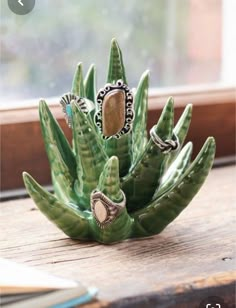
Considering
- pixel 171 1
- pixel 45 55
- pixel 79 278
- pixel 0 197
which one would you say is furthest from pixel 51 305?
pixel 171 1

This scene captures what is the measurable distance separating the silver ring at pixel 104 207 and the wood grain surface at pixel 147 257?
4cm

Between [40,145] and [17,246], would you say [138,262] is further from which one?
[40,145]

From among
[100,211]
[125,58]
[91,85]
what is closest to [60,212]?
[100,211]

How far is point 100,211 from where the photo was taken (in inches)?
28.0

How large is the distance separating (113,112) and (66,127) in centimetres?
25

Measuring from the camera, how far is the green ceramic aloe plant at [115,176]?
2.35 feet

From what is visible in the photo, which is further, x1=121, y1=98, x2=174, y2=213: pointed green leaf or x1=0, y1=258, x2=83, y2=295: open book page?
x1=121, y1=98, x2=174, y2=213: pointed green leaf

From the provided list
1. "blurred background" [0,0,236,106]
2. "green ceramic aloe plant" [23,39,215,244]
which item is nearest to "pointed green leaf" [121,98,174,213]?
"green ceramic aloe plant" [23,39,215,244]

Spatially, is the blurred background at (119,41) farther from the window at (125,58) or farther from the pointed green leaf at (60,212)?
the pointed green leaf at (60,212)

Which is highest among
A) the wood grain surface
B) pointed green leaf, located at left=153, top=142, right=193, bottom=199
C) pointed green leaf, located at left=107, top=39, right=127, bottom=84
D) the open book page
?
pointed green leaf, located at left=107, top=39, right=127, bottom=84

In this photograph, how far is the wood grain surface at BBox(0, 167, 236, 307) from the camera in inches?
25.3

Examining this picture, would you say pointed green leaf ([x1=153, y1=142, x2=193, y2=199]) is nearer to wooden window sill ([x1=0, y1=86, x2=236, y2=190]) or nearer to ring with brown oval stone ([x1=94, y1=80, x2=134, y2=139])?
ring with brown oval stone ([x1=94, y1=80, x2=134, y2=139])

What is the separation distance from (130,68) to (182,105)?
0.09m

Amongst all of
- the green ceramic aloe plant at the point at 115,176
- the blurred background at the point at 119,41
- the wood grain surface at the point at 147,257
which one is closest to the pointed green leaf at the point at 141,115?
the green ceramic aloe plant at the point at 115,176
